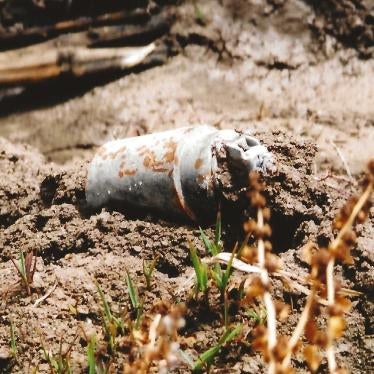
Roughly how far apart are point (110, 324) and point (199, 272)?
0.37 m

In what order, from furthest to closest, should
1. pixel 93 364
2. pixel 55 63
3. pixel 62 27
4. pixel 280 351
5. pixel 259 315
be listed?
pixel 62 27, pixel 55 63, pixel 259 315, pixel 93 364, pixel 280 351

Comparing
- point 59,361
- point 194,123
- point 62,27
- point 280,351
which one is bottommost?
point 59,361

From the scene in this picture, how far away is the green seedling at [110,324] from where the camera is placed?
6.19 ft

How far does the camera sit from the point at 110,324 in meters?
1.91

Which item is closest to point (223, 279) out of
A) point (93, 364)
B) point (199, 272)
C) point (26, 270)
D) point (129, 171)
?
point (199, 272)

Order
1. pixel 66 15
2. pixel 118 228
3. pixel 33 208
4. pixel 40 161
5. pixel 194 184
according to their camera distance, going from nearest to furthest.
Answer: pixel 194 184 → pixel 118 228 → pixel 33 208 → pixel 40 161 → pixel 66 15

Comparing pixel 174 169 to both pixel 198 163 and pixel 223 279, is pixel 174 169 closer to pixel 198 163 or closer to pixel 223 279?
pixel 198 163

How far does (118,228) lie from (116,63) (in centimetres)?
197

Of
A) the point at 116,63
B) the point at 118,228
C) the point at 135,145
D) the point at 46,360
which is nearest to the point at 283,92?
the point at 116,63

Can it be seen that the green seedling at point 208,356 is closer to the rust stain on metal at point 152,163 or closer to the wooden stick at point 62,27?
the rust stain on metal at point 152,163

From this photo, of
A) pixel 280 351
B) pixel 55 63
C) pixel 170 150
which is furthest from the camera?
pixel 55 63

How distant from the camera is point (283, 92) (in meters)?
3.71

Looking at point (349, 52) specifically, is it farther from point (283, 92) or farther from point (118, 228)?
point (118, 228)

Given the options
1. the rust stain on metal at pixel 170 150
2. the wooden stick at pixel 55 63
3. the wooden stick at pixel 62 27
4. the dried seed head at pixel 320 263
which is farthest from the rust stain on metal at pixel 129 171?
the wooden stick at pixel 62 27
